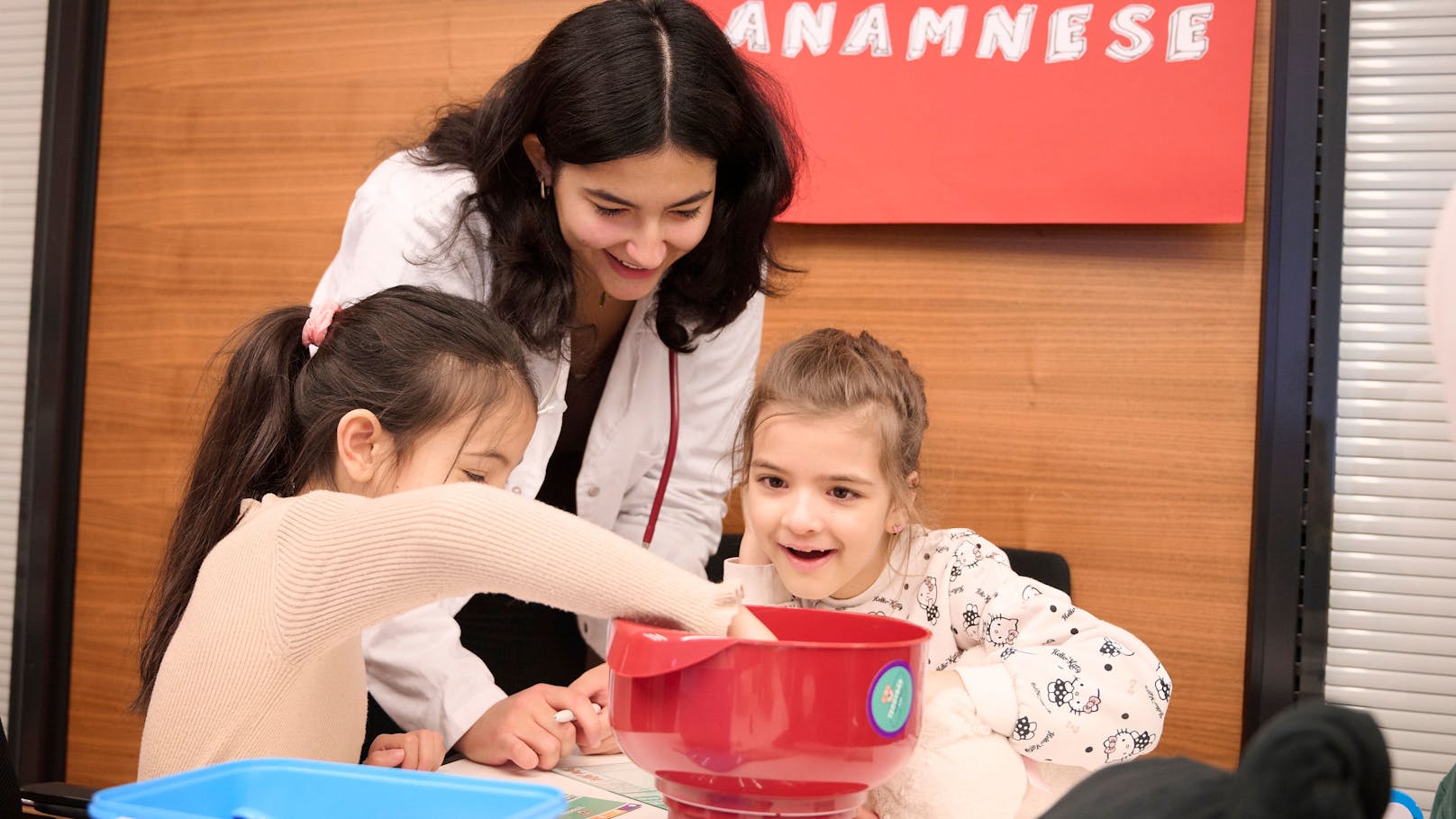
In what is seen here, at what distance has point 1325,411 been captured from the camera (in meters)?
1.56

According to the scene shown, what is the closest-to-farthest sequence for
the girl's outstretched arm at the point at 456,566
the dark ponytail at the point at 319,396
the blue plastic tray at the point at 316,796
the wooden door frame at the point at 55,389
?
the blue plastic tray at the point at 316,796, the girl's outstretched arm at the point at 456,566, the dark ponytail at the point at 319,396, the wooden door frame at the point at 55,389

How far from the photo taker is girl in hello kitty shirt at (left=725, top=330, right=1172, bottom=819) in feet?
2.89

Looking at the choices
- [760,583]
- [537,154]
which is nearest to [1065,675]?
[760,583]

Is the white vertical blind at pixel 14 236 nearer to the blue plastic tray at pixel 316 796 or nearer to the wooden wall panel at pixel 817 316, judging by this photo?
the wooden wall panel at pixel 817 316

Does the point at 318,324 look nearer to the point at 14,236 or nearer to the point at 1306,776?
the point at 1306,776

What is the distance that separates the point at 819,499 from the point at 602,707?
29 cm

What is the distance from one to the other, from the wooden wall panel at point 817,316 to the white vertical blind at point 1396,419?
0.41ft

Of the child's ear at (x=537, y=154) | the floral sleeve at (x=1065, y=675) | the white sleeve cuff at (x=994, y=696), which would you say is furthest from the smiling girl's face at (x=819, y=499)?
the child's ear at (x=537, y=154)

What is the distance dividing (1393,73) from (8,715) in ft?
7.80

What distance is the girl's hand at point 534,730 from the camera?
0.96m

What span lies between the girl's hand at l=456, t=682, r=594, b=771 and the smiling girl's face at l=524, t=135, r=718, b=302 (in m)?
0.45

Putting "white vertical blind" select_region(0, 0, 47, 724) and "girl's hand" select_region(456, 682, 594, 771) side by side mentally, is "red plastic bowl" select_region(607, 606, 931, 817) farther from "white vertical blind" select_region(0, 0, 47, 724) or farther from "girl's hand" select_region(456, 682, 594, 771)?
"white vertical blind" select_region(0, 0, 47, 724)

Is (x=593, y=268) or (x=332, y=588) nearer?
(x=332, y=588)

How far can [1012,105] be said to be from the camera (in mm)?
1619
